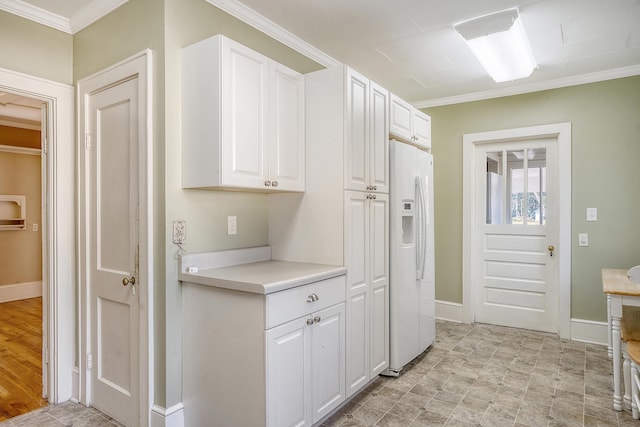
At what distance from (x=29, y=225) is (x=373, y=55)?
5.51 metres

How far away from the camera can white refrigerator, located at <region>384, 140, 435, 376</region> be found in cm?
296

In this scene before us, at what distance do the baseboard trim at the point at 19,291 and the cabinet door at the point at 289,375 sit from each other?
17.9 feet

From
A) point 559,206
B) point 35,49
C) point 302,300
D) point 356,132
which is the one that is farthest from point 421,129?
point 35,49

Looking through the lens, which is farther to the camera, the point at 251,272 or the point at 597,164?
the point at 597,164

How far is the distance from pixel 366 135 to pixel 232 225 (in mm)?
1106

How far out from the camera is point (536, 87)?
3.96 metres

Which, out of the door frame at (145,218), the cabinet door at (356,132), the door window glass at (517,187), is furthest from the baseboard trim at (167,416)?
the door window glass at (517,187)

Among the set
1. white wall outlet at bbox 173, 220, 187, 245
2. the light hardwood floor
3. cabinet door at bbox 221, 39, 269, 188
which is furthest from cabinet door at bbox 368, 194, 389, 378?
the light hardwood floor

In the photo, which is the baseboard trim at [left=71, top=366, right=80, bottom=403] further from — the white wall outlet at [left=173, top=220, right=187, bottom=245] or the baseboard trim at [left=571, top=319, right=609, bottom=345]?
the baseboard trim at [left=571, top=319, right=609, bottom=345]

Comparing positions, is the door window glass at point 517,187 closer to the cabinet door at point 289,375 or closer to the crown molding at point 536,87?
the crown molding at point 536,87

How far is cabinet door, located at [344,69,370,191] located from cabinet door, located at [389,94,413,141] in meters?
0.39

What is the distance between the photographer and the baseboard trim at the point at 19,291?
5367mm

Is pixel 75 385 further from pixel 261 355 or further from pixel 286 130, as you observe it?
pixel 286 130

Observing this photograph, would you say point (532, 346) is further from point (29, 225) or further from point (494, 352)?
point (29, 225)
